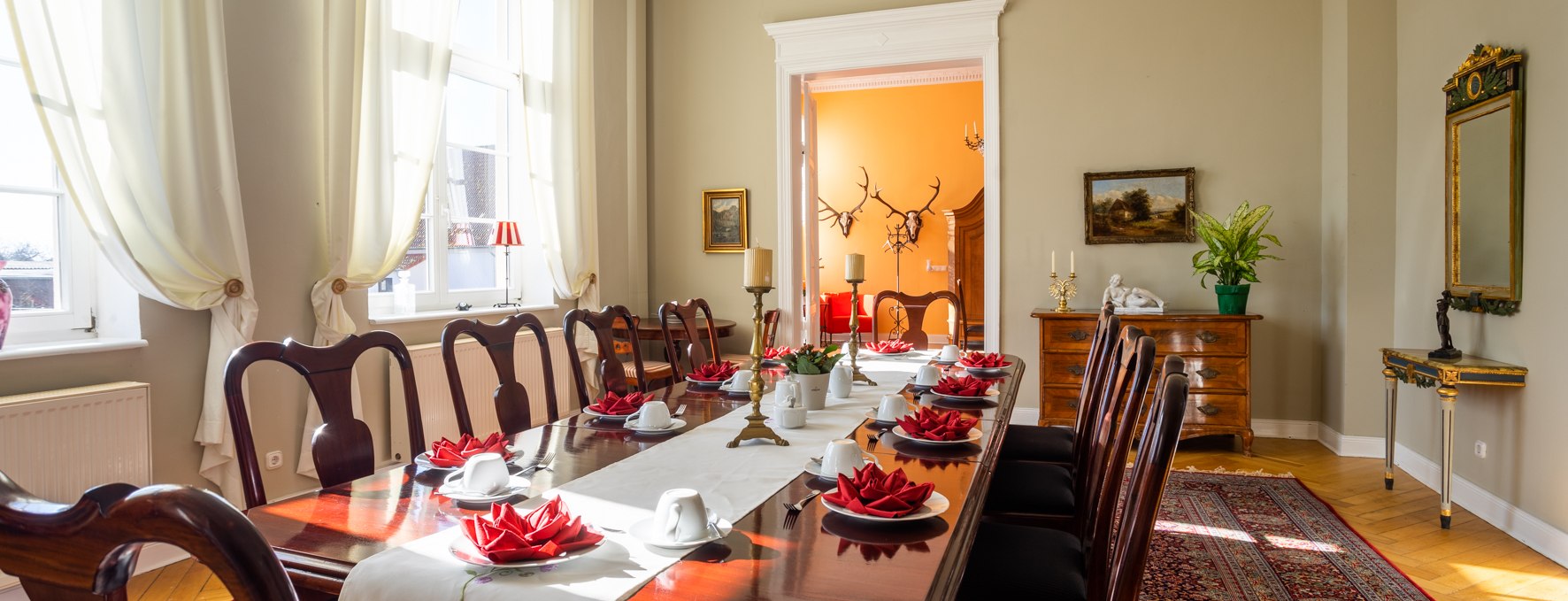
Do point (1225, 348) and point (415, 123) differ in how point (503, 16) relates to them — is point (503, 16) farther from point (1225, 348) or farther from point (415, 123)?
point (1225, 348)

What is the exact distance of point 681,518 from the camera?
4.37 feet

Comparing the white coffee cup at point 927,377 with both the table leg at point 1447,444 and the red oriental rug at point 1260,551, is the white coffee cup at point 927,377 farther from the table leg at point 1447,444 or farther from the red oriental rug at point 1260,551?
the table leg at point 1447,444

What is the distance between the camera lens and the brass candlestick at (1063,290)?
516 centimetres

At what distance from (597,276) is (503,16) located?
1.66 meters

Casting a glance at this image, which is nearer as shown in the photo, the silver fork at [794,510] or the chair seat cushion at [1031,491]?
the silver fork at [794,510]

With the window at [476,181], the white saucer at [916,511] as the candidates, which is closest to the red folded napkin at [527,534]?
the white saucer at [916,511]

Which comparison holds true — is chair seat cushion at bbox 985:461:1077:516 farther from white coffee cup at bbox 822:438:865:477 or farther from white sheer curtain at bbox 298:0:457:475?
white sheer curtain at bbox 298:0:457:475

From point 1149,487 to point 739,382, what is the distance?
1718 millimetres

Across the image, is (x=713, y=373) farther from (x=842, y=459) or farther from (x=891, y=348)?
(x=842, y=459)

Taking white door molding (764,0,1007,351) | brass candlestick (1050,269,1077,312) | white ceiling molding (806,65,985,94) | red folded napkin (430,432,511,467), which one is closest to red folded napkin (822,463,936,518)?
red folded napkin (430,432,511,467)

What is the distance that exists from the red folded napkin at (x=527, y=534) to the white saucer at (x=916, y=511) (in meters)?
0.40

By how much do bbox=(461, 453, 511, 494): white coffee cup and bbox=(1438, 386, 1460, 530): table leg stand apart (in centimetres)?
364

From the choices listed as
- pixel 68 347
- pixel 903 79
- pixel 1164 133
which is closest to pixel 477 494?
pixel 68 347

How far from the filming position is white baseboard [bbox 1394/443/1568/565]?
309cm
